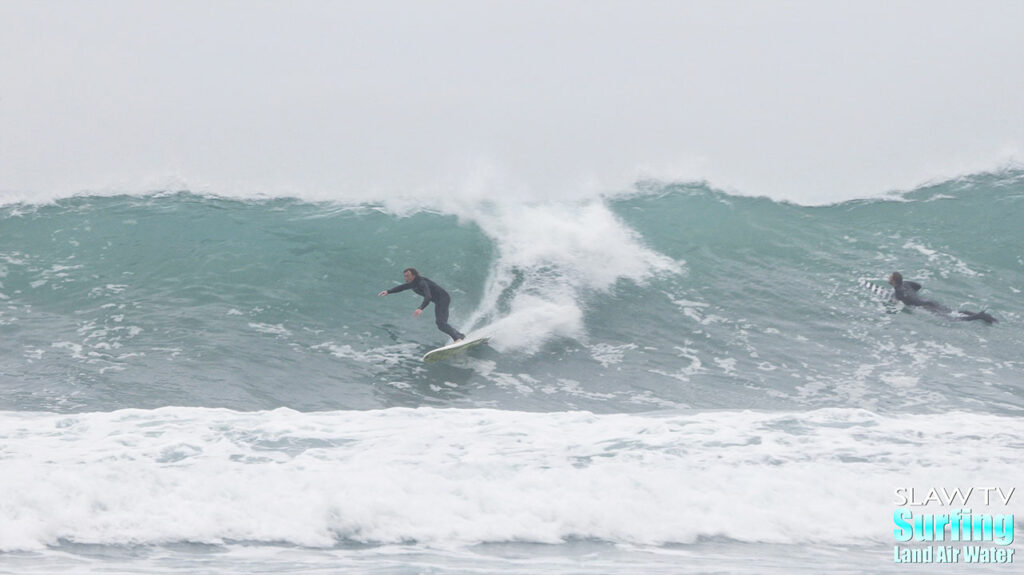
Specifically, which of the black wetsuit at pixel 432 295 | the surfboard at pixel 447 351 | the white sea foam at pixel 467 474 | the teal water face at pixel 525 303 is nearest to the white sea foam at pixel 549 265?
the teal water face at pixel 525 303

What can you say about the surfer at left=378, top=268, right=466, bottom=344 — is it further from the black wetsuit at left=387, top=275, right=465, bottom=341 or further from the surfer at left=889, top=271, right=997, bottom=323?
the surfer at left=889, top=271, right=997, bottom=323

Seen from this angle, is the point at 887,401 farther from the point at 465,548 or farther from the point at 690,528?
the point at 465,548

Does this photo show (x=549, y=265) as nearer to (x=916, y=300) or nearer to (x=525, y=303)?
(x=525, y=303)

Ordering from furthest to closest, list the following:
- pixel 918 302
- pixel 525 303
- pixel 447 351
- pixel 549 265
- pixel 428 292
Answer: pixel 549 265, pixel 918 302, pixel 525 303, pixel 428 292, pixel 447 351

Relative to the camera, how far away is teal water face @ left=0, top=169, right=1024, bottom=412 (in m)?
11.4

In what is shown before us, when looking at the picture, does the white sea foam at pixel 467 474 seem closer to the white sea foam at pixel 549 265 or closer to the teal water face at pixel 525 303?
the teal water face at pixel 525 303

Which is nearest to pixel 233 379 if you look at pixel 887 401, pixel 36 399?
pixel 36 399

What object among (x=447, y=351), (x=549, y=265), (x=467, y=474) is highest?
(x=549, y=265)

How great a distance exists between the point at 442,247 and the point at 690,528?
9.78 meters

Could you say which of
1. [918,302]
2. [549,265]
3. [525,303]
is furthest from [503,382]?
[918,302]

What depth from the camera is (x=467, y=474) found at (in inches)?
303

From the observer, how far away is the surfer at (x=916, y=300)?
46.2 ft

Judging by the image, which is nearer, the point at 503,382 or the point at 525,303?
the point at 503,382

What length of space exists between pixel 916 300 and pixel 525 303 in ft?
19.3
